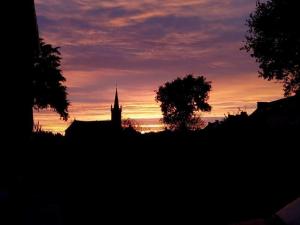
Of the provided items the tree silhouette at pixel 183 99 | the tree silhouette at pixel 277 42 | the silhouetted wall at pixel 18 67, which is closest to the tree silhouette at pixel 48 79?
the tree silhouette at pixel 277 42

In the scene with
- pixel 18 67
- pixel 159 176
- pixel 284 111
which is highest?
pixel 18 67

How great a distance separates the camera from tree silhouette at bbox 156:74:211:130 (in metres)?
99.2

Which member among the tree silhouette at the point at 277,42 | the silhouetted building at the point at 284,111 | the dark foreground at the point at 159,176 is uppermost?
the tree silhouette at the point at 277,42

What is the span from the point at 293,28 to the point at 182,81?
221 ft

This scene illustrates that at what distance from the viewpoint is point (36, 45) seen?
16.3 meters

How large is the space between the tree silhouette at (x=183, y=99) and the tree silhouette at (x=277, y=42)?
60.9 m

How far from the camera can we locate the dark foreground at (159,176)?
1354 cm

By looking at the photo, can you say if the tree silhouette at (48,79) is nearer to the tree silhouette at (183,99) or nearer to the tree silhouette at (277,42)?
the tree silhouette at (277,42)

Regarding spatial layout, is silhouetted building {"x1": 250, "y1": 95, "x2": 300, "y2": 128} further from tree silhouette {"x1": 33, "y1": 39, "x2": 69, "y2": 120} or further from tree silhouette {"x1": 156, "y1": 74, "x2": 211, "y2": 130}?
tree silhouette {"x1": 156, "y1": 74, "x2": 211, "y2": 130}

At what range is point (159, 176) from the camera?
568 inches

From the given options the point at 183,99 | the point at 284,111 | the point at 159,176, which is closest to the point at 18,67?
the point at 159,176

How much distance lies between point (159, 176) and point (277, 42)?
25.9 metres

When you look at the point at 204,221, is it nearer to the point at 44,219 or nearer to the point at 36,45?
the point at 44,219

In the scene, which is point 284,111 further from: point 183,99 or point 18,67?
point 183,99
